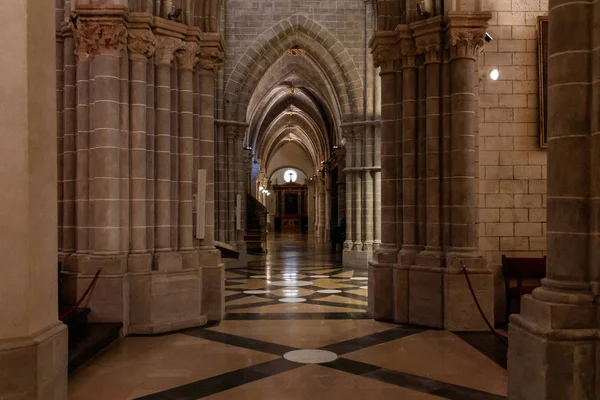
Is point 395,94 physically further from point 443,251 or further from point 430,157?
point 443,251

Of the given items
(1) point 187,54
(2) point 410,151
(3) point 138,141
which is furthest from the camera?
(2) point 410,151

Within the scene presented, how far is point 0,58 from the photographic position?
3.44 m

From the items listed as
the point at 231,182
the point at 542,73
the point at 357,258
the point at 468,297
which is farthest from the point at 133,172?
the point at 357,258

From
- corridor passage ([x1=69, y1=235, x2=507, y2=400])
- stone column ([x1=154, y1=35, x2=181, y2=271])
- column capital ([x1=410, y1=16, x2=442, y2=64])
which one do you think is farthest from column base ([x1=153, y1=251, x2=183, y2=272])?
column capital ([x1=410, y1=16, x2=442, y2=64])

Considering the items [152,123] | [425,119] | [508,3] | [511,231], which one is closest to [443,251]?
[511,231]

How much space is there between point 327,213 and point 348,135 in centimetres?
1317

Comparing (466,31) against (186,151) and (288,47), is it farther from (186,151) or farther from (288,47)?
(288,47)

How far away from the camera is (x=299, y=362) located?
5594mm

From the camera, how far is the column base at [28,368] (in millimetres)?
3367

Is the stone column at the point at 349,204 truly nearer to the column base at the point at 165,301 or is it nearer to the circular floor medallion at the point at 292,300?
the circular floor medallion at the point at 292,300

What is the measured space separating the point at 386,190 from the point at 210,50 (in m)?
3.39

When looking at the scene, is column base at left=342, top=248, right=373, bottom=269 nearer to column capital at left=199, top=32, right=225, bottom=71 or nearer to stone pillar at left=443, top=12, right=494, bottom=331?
stone pillar at left=443, top=12, right=494, bottom=331

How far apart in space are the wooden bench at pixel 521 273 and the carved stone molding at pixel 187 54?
524 centimetres

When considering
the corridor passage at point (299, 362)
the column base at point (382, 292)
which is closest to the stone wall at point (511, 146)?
the column base at point (382, 292)
